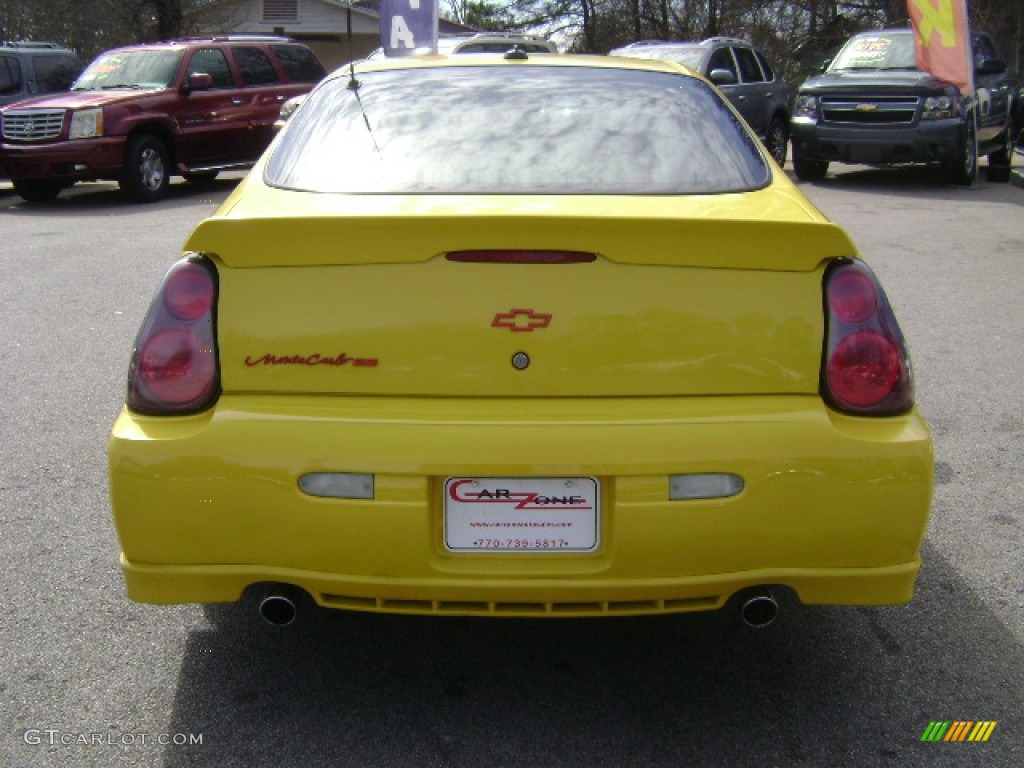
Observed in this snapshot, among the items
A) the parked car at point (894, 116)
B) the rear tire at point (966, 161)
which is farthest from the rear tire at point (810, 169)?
the rear tire at point (966, 161)

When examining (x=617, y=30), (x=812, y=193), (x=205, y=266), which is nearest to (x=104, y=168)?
(x=812, y=193)

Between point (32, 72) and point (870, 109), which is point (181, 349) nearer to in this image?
point (870, 109)

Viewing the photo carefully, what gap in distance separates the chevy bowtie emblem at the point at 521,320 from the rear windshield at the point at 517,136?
17.3 inches

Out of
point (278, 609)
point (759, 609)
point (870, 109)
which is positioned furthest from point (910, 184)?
point (278, 609)

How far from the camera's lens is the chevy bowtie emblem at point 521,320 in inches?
109

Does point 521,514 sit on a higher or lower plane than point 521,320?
lower

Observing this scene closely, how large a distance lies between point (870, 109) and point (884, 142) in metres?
0.45

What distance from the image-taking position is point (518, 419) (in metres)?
2.76

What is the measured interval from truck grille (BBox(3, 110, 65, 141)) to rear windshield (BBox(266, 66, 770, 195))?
445 inches

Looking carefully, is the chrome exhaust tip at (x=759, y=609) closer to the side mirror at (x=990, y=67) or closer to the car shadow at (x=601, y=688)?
the car shadow at (x=601, y=688)

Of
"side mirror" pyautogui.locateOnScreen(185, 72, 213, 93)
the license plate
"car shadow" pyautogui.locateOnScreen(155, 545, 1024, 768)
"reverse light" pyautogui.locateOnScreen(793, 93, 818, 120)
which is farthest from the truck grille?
the license plate

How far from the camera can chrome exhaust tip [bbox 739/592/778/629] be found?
2.90 m

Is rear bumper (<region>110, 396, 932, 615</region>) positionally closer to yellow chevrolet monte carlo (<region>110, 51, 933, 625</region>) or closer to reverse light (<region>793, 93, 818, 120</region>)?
yellow chevrolet monte carlo (<region>110, 51, 933, 625</region>)

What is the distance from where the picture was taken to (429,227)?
2.79 metres
